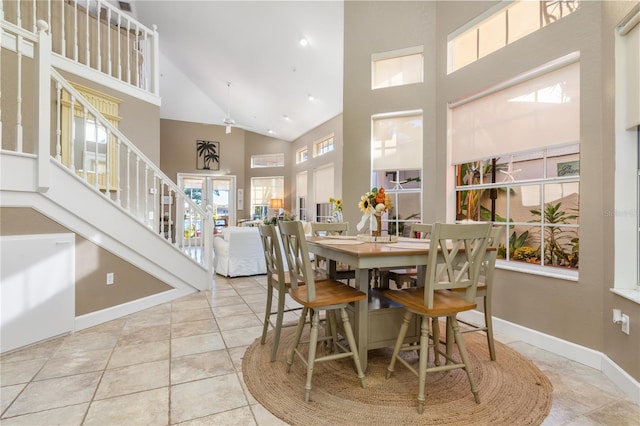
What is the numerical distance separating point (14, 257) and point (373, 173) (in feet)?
11.7

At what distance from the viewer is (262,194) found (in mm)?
10094

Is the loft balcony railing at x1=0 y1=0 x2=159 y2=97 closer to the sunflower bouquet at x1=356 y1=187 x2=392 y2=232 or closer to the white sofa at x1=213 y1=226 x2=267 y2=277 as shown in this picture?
the white sofa at x1=213 y1=226 x2=267 y2=277

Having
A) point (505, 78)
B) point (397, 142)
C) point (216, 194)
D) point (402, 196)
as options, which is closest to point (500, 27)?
point (505, 78)

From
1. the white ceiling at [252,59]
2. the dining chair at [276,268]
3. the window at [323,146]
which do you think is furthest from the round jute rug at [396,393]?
the window at [323,146]

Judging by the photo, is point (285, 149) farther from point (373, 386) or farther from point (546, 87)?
point (373, 386)

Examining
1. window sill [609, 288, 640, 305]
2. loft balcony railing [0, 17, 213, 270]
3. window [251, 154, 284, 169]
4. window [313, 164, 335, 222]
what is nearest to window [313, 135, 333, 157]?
window [313, 164, 335, 222]

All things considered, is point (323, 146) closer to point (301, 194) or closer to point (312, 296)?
point (301, 194)

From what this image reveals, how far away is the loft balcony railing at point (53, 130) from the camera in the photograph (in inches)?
95.3

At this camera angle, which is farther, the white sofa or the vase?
the white sofa

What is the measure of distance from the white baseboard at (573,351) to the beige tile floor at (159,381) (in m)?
0.06

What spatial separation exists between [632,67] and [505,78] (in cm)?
95

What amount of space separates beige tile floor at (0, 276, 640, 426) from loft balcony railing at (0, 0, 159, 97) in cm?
366

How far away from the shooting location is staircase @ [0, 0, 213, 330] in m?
2.42

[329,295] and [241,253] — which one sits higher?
[329,295]
